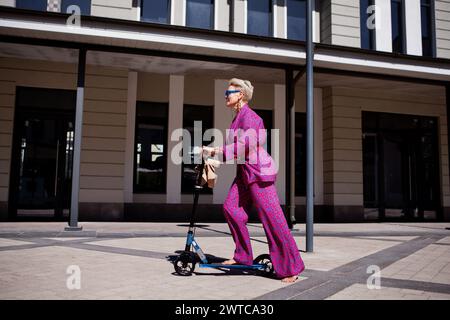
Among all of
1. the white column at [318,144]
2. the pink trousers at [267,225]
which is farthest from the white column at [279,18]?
the pink trousers at [267,225]

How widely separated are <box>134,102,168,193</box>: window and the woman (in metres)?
7.12

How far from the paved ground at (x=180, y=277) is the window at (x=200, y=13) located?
21.9ft

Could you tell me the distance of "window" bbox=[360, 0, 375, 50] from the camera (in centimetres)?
1198

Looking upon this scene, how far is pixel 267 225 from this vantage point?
12.2ft

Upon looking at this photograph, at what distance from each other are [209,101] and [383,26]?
591 cm

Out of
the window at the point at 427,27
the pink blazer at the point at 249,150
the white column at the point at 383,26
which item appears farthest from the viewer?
the window at the point at 427,27

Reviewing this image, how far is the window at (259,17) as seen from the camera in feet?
37.9

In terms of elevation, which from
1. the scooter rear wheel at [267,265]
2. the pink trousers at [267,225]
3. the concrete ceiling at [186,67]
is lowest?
the scooter rear wheel at [267,265]

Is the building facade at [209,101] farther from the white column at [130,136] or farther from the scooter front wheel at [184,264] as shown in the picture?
the scooter front wheel at [184,264]

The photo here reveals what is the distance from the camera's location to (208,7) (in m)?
11.2

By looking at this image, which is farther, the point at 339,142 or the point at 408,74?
the point at 339,142

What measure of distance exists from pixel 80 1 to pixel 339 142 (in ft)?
26.6
